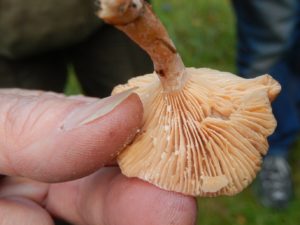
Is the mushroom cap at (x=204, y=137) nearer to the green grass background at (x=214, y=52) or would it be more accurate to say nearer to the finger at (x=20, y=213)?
the finger at (x=20, y=213)

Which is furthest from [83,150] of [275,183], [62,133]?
[275,183]

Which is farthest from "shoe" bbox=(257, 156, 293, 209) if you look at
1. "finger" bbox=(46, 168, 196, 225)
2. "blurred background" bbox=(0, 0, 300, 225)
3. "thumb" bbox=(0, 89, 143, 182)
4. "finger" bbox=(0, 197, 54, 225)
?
"thumb" bbox=(0, 89, 143, 182)

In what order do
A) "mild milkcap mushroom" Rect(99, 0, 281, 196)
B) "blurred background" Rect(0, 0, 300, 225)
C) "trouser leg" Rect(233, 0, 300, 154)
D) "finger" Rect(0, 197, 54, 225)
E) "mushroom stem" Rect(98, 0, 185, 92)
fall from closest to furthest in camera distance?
"mushroom stem" Rect(98, 0, 185, 92) → "mild milkcap mushroom" Rect(99, 0, 281, 196) → "finger" Rect(0, 197, 54, 225) → "trouser leg" Rect(233, 0, 300, 154) → "blurred background" Rect(0, 0, 300, 225)

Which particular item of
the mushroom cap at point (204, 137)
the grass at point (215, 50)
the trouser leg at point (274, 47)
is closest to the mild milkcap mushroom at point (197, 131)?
the mushroom cap at point (204, 137)

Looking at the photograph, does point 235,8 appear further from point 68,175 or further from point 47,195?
point 68,175

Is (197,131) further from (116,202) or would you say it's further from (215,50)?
(215,50)

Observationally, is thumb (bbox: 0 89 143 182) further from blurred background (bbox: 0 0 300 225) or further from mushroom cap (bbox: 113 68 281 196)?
blurred background (bbox: 0 0 300 225)

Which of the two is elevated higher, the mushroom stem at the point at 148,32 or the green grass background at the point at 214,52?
the mushroom stem at the point at 148,32
